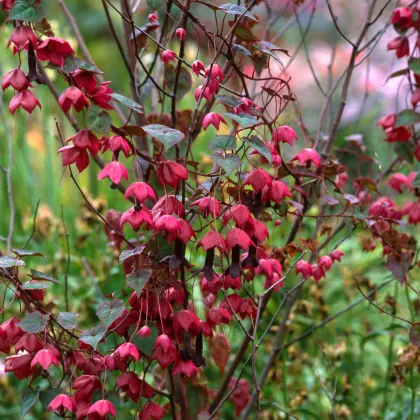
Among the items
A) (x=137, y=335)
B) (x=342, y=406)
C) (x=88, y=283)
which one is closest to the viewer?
(x=137, y=335)

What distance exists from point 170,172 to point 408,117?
732mm

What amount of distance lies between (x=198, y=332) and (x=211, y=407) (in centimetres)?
48

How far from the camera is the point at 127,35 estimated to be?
5.18 feet

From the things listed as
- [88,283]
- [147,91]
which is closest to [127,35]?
[147,91]

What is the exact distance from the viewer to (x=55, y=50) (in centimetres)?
98

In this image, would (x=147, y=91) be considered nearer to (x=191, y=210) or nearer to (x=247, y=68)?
(x=191, y=210)

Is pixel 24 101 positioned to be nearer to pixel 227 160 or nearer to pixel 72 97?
pixel 72 97

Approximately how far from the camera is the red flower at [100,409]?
3.38 ft

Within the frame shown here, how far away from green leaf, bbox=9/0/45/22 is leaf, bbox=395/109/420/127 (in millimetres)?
865

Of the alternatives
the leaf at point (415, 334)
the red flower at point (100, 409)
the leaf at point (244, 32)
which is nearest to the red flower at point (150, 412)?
the red flower at point (100, 409)

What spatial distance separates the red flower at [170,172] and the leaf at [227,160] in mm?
52

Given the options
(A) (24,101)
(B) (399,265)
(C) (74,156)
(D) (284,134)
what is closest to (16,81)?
(A) (24,101)

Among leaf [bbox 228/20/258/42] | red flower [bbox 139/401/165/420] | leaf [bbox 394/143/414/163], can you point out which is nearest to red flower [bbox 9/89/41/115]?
leaf [bbox 228/20/258/42]

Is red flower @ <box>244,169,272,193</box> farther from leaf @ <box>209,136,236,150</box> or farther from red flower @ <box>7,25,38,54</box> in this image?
red flower @ <box>7,25,38,54</box>
